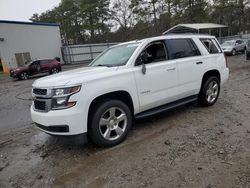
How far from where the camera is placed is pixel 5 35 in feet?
84.3

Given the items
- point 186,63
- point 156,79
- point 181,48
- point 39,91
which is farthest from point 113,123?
point 181,48

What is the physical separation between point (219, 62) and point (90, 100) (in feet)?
12.9

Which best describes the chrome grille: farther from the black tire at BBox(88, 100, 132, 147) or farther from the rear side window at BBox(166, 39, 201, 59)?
the rear side window at BBox(166, 39, 201, 59)

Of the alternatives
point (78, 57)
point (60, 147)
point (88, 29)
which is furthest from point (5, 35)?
point (60, 147)

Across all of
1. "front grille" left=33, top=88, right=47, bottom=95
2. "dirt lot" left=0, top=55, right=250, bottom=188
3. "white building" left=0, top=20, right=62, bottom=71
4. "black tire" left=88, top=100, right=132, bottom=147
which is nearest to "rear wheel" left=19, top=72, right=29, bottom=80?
"white building" left=0, top=20, right=62, bottom=71

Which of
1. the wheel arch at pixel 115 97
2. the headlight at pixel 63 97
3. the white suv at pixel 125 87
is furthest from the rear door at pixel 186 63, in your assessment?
the headlight at pixel 63 97

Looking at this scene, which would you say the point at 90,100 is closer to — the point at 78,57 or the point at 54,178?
the point at 54,178

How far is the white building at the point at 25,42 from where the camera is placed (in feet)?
84.7

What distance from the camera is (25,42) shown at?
2750cm

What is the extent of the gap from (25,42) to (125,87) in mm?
27264

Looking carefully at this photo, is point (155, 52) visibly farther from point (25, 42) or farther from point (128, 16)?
point (128, 16)

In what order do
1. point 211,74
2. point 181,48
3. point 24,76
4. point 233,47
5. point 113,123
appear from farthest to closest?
1. point 233,47
2. point 24,76
3. point 211,74
4. point 181,48
5. point 113,123

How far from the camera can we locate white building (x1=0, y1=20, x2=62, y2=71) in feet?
84.7

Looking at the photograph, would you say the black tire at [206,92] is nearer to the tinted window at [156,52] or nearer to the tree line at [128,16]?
the tinted window at [156,52]
